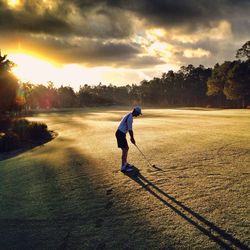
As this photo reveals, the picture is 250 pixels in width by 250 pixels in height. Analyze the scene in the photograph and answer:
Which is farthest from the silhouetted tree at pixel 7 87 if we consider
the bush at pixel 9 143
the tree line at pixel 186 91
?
the tree line at pixel 186 91

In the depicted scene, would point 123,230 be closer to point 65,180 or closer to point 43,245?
point 43,245

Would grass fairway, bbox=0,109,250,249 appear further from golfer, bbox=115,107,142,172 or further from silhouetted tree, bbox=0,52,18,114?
silhouetted tree, bbox=0,52,18,114

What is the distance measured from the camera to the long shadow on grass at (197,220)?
216 inches

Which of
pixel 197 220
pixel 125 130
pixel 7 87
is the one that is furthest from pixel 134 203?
pixel 7 87

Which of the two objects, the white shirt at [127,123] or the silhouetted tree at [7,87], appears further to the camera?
the silhouetted tree at [7,87]

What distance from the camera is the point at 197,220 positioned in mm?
6422

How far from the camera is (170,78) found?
433ft

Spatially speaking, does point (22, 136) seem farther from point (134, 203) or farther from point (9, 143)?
point (134, 203)

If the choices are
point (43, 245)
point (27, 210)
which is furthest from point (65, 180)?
point (43, 245)

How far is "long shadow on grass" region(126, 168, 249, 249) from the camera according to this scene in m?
5.48

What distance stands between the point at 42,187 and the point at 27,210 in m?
Answer: 1.87

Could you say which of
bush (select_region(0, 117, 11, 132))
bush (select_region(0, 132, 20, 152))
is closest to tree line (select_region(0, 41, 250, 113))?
bush (select_region(0, 117, 11, 132))

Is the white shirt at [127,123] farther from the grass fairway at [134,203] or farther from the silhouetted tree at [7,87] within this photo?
the silhouetted tree at [7,87]

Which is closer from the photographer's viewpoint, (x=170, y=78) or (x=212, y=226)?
(x=212, y=226)
